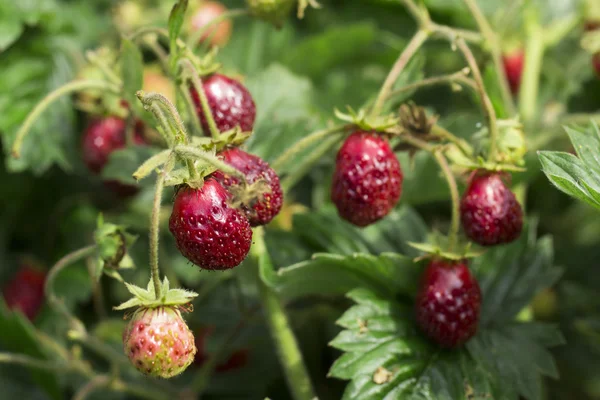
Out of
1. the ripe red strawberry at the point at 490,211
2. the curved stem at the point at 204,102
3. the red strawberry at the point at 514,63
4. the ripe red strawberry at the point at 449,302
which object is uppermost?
the curved stem at the point at 204,102

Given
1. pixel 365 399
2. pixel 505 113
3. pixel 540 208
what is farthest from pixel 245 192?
pixel 540 208

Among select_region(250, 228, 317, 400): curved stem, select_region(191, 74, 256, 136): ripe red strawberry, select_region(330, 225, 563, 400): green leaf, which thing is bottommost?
select_region(250, 228, 317, 400): curved stem

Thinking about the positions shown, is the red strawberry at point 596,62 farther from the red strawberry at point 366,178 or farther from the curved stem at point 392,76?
the red strawberry at point 366,178

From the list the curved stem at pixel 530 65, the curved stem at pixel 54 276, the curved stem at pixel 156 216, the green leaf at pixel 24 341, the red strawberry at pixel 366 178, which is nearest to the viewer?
the curved stem at pixel 156 216

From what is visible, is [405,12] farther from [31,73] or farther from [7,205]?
[7,205]

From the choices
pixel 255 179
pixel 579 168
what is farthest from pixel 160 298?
pixel 579 168

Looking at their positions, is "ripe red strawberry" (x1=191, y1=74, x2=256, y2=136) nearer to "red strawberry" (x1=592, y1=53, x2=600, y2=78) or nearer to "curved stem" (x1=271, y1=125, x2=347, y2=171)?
"curved stem" (x1=271, y1=125, x2=347, y2=171)

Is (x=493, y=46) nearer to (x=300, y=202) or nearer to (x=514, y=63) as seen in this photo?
(x=514, y=63)

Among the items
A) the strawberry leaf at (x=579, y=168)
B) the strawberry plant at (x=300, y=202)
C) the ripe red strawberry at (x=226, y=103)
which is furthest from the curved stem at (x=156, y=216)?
the strawberry leaf at (x=579, y=168)

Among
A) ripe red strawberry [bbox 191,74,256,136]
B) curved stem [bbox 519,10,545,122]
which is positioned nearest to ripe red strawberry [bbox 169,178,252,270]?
ripe red strawberry [bbox 191,74,256,136]
